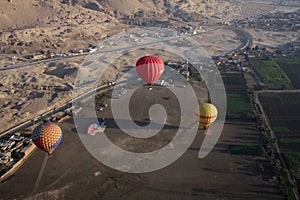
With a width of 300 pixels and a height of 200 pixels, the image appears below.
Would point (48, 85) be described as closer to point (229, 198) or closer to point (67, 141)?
point (67, 141)

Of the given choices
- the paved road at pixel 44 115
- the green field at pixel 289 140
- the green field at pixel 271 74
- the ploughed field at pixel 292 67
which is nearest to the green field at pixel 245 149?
the green field at pixel 289 140

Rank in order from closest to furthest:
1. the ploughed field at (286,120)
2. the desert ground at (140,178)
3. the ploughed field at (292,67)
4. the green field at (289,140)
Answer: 1. the desert ground at (140,178)
2. the ploughed field at (286,120)
3. the green field at (289,140)
4. the ploughed field at (292,67)

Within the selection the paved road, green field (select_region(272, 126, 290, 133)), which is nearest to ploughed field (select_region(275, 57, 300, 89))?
green field (select_region(272, 126, 290, 133))

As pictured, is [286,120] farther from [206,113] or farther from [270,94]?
[206,113]

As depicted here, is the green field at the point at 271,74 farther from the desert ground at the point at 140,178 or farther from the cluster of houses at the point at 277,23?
the cluster of houses at the point at 277,23

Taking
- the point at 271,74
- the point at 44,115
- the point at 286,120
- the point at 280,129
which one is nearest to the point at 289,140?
the point at 280,129

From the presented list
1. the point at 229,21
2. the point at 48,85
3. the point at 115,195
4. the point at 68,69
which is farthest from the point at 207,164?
the point at 229,21
